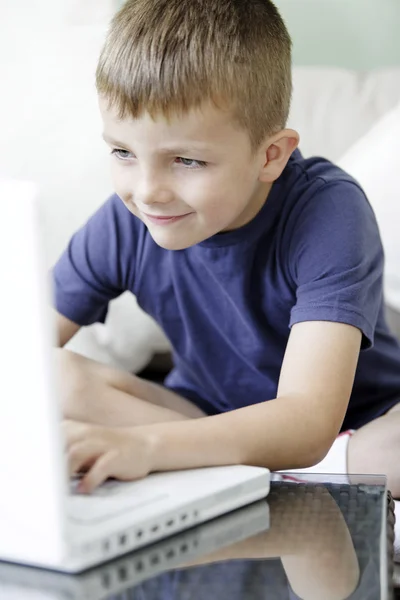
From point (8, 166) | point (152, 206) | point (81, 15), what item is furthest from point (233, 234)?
point (81, 15)

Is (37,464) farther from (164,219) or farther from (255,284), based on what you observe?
(255,284)

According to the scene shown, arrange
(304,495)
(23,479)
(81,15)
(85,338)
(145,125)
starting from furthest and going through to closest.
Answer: (81,15) → (85,338) → (145,125) → (304,495) → (23,479)

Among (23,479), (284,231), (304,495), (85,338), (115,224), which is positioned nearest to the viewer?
(23,479)

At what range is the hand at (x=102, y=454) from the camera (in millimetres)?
707

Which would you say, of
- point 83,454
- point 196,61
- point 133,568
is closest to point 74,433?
point 83,454

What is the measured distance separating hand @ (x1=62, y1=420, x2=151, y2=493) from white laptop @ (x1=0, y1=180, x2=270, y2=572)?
0.9 inches

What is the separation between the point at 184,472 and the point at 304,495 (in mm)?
94

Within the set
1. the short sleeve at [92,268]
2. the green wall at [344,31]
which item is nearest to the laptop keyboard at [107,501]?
the short sleeve at [92,268]

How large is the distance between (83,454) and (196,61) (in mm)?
396

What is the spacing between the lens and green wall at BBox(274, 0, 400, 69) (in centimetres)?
191

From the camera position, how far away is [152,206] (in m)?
0.96

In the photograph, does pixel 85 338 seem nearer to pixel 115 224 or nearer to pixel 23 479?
Answer: pixel 115 224

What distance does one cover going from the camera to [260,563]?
2.08ft

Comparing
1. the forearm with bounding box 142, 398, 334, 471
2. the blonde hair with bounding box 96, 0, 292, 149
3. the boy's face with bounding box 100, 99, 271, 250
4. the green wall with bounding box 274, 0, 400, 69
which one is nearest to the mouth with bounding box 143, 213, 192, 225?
the boy's face with bounding box 100, 99, 271, 250
